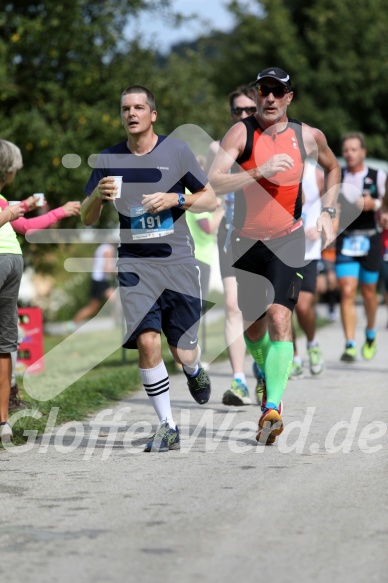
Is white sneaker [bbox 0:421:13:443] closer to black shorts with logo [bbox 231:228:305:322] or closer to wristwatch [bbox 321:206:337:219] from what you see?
black shorts with logo [bbox 231:228:305:322]

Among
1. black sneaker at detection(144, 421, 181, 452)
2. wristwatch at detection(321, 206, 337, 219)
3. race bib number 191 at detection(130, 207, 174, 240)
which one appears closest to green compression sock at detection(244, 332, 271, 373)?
wristwatch at detection(321, 206, 337, 219)

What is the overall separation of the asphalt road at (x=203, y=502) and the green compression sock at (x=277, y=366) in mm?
349

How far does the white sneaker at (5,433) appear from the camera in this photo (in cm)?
719

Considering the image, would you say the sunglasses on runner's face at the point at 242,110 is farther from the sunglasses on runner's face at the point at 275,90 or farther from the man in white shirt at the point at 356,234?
the man in white shirt at the point at 356,234

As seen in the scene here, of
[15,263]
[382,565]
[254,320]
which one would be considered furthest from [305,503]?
[15,263]

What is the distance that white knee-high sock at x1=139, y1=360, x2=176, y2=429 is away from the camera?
698 centimetres

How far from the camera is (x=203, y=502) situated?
17.5 feet

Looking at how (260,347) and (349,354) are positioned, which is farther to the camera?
(349,354)

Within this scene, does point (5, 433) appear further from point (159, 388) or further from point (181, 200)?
point (181, 200)

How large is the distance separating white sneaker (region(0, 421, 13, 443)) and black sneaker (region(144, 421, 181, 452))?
905 mm

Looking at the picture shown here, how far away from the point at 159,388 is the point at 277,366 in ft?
2.39

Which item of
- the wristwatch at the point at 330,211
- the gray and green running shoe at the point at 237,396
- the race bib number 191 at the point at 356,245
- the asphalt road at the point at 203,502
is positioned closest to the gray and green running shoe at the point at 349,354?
the race bib number 191 at the point at 356,245

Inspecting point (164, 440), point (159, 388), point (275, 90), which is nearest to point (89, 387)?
point (159, 388)

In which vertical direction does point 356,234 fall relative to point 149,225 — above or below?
below
